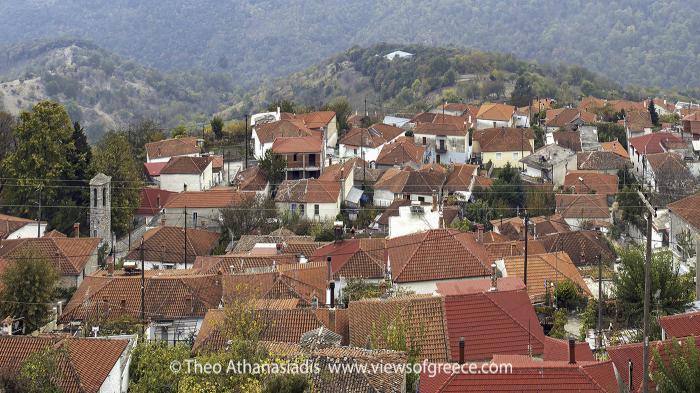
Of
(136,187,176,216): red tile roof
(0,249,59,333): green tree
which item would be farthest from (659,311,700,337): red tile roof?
(136,187,176,216): red tile roof

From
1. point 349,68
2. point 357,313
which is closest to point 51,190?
point 357,313

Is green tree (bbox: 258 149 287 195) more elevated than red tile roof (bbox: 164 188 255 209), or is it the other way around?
green tree (bbox: 258 149 287 195)

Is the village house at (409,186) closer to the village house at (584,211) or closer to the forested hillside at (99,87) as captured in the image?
the village house at (584,211)

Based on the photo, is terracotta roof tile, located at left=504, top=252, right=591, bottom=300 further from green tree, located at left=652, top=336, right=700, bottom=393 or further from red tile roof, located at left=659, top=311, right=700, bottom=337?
green tree, located at left=652, top=336, right=700, bottom=393

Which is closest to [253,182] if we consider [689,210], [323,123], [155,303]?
[323,123]

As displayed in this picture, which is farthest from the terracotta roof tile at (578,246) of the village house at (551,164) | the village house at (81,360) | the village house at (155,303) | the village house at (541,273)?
the village house at (81,360)

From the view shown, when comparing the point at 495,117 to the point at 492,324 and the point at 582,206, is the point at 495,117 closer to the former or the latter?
the point at 582,206
